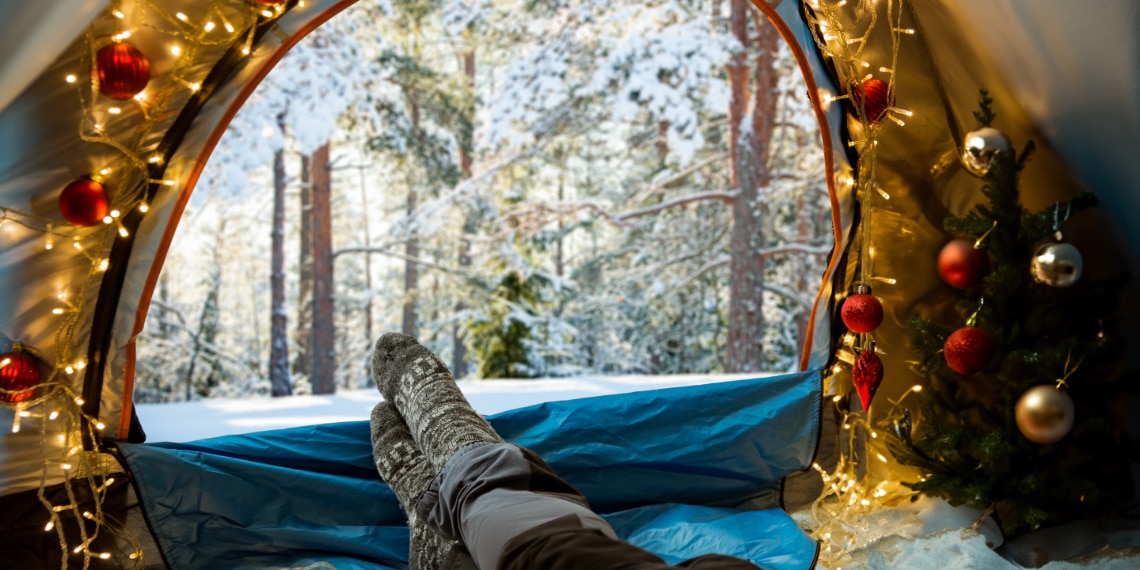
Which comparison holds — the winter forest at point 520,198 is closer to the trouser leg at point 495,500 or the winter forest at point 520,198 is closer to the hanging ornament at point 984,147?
the hanging ornament at point 984,147

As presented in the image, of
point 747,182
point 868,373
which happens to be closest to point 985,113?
point 868,373

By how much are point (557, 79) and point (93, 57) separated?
508cm

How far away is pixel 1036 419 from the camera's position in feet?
6.10

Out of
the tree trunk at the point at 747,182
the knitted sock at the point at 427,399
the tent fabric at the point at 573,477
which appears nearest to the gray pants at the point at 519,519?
the knitted sock at the point at 427,399

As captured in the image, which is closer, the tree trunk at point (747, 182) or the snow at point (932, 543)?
the snow at point (932, 543)

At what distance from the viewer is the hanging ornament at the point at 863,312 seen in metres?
2.04

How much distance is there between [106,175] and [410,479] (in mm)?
935

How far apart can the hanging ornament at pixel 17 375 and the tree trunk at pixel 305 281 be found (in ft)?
17.8

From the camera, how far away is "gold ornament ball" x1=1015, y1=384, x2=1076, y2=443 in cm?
185

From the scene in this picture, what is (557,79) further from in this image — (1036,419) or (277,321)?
(1036,419)

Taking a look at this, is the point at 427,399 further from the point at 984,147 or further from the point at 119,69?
the point at 984,147

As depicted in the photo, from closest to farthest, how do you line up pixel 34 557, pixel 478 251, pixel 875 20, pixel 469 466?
pixel 469 466
pixel 34 557
pixel 875 20
pixel 478 251

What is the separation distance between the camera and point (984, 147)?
200cm

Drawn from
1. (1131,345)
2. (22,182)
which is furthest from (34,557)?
(1131,345)
